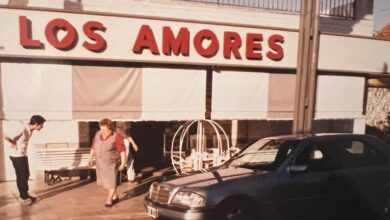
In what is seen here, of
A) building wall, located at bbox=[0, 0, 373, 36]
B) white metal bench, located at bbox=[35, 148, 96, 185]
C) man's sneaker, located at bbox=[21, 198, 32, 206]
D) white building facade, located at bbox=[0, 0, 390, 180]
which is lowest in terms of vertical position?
man's sneaker, located at bbox=[21, 198, 32, 206]

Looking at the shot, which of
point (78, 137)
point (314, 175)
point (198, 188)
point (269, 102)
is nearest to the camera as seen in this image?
point (198, 188)

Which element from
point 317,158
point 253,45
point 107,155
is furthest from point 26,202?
point 253,45

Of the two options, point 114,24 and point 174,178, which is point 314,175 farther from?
point 114,24

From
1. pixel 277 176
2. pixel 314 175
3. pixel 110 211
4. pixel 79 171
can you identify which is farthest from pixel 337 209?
pixel 79 171

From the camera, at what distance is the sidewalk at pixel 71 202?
282 inches

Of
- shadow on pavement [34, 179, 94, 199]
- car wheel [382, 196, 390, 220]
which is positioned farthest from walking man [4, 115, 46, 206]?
car wheel [382, 196, 390, 220]

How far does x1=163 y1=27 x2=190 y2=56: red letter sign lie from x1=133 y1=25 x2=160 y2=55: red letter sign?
0.85 feet

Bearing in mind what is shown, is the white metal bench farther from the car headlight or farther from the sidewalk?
the car headlight

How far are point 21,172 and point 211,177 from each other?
3747mm

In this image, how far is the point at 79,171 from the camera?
33.2 feet

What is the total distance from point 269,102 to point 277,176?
14.1ft

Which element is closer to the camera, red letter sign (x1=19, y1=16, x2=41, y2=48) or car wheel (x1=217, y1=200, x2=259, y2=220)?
car wheel (x1=217, y1=200, x2=259, y2=220)

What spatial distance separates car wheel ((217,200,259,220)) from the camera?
5527 mm

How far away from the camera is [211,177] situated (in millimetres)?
5922
